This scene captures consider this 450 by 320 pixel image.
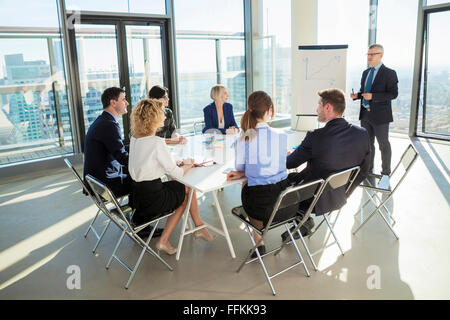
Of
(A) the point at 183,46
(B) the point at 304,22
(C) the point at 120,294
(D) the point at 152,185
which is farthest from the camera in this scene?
(B) the point at 304,22

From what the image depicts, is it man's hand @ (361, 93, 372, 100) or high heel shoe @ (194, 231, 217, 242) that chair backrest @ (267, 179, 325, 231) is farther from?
man's hand @ (361, 93, 372, 100)

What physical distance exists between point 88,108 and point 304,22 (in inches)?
181

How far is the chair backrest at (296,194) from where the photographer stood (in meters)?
2.59

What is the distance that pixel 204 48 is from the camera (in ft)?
25.6

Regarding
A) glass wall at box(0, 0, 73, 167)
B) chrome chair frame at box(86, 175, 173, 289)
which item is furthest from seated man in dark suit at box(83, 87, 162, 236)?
glass wall at box(0, 0, 73, 167)

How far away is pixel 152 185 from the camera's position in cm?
315

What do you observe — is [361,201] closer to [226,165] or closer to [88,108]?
[226,165]

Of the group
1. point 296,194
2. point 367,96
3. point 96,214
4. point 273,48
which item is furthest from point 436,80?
point 96,214

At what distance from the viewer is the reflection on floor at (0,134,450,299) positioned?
295cm

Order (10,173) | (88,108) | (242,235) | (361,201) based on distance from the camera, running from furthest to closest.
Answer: (88,108)
(10,173)
(361,201)
(242,235)

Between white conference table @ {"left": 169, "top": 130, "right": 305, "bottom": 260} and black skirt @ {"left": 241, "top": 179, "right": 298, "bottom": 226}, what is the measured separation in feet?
0.48

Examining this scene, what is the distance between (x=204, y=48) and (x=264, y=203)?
5.46 metres
